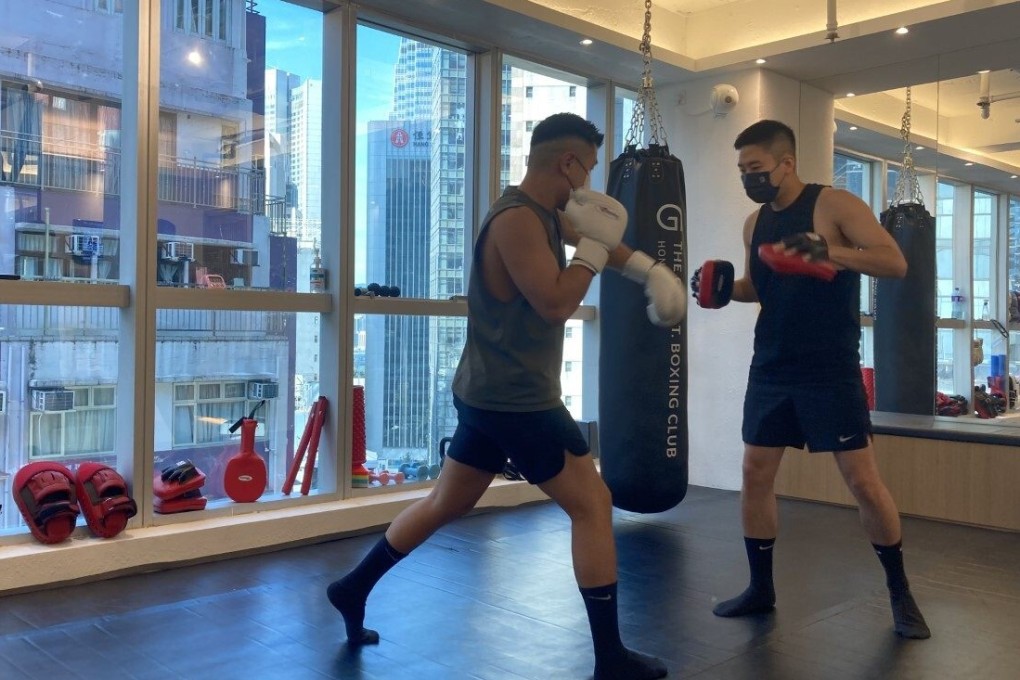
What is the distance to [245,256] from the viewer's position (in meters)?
4.11

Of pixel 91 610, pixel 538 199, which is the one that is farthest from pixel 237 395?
pixel 538 199

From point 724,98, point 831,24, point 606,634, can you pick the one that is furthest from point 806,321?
point 724,98

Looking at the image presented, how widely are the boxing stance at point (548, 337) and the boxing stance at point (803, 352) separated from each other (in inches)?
23.4

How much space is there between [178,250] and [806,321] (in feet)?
8.51

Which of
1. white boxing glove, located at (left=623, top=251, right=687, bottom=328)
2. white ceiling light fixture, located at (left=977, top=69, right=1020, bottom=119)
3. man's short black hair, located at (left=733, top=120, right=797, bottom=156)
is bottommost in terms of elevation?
white boxing glove, located at (left=623, top=251, right=687, bottom=328)

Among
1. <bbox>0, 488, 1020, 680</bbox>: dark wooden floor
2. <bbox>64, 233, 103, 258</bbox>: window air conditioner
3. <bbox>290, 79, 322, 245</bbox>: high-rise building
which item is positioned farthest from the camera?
<bbox>290, 79, 322, 245</bbox>: high-rise building

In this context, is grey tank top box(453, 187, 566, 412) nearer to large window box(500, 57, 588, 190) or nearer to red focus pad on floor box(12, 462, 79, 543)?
red focus pad on floor box(12, 462, 79, 543)

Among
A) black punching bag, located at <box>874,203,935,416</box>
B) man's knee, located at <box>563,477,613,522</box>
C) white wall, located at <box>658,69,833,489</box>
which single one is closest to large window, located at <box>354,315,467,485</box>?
white wall, located at <box>658,69,833,489</box>

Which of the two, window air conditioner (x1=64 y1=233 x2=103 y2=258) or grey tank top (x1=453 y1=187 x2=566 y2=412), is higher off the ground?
window air conditioner (x1=64 y1=233 x2=103 y2=258)

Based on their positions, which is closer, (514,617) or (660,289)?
(660,289)

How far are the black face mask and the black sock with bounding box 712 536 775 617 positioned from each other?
1.09 meters

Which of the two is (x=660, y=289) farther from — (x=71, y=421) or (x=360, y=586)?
(x=71, y=421)

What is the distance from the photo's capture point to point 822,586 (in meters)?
3.23

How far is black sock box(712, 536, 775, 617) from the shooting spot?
113 inches
